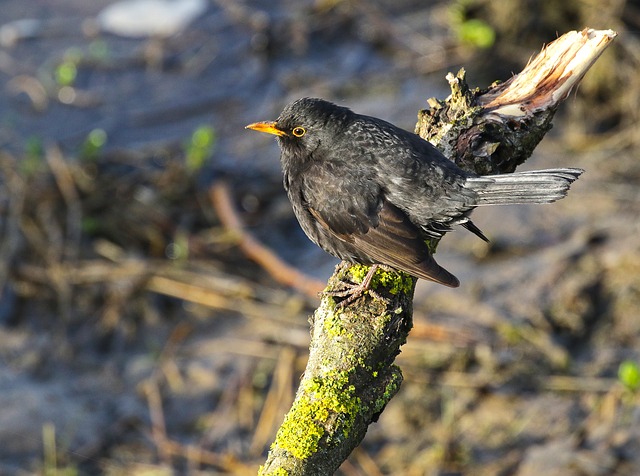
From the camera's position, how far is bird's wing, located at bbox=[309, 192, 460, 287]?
14.0 feet

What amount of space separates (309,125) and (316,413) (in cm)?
203

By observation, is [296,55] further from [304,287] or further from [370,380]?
[370,380]

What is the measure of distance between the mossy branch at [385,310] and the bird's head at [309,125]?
0.48 metres

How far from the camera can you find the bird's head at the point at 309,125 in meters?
4.97

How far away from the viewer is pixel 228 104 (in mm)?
10125

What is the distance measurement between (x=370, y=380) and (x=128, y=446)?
376 centimetres

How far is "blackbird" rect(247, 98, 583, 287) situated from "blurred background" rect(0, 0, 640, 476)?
2165mm

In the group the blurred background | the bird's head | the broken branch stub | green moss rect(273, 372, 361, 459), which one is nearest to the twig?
the blurred background

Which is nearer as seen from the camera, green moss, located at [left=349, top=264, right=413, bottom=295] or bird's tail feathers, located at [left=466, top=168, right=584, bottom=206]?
green moss, located at [left=349, top=264, right=413, bottom=295]

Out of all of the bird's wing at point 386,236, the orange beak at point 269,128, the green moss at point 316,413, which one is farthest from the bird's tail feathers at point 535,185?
the green moss at point 316,413

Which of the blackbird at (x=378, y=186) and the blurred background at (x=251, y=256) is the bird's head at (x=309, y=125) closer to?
the blackbird at (x=378, y=186)

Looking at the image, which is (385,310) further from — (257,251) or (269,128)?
(257,251)

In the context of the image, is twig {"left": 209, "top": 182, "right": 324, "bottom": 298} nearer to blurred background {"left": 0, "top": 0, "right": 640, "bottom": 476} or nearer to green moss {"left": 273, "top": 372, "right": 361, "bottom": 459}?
blurred background {"left": 0, "top": 0, "right": 640, "bottom": 476}

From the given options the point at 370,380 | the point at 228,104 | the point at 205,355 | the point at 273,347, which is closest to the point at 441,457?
the point at 273,347
